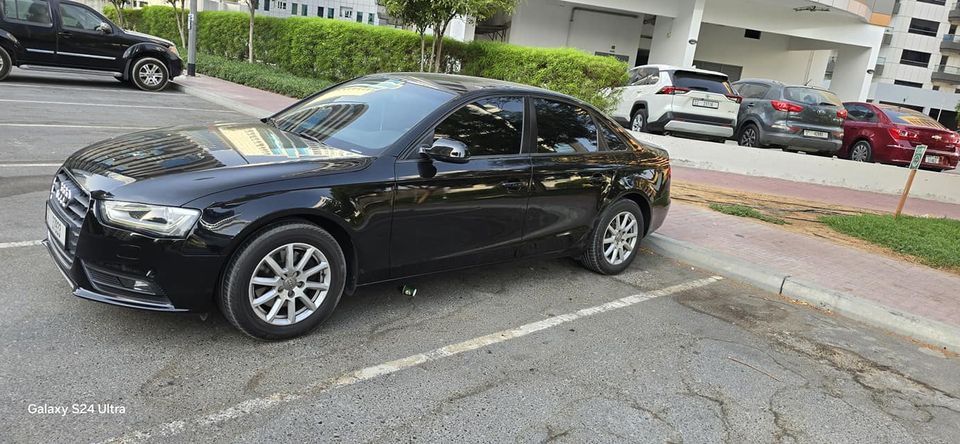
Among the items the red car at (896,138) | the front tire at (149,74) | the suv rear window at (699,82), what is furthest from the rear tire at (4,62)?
the red car at (896,138)

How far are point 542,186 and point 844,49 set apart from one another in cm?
2727

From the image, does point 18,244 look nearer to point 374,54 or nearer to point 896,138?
point 374,54

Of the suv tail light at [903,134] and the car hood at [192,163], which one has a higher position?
the suv tail light at [903,134]

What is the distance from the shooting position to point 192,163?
361 cm

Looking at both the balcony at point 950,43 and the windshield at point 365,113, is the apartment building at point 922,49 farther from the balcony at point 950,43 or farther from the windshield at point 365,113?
the windshield at point 365,113

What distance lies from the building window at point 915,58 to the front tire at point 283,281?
251 feet

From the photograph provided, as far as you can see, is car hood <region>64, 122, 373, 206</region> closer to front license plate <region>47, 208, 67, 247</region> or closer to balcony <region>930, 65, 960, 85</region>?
front license plate <region>47, 208, 67, 247</region>

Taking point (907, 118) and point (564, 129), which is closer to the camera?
point (564, 129)

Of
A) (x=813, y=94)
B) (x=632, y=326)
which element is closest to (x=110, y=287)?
(x=632, y=326)

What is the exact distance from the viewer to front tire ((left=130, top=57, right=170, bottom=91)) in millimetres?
14656

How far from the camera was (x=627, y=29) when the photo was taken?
2539 centimetres

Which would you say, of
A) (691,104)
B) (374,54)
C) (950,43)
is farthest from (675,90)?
(950,43)

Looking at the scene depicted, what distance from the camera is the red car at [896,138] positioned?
1419 cm

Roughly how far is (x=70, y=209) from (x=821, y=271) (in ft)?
20.3
